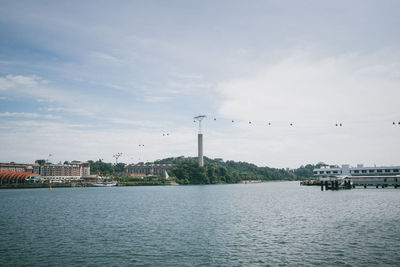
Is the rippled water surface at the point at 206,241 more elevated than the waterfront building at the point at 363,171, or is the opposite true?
the waterfront building at the point at 363,171

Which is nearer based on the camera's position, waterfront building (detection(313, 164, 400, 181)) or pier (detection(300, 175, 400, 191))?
pier (detection(300, 175, 400, 191))

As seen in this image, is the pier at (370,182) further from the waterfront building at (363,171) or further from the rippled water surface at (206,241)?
the rippled water surface at (206,241)

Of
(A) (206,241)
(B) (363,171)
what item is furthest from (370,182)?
(A) (206,241)

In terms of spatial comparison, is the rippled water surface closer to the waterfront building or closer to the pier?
the pier

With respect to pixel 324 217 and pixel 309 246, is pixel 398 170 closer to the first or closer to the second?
pixel 324 217

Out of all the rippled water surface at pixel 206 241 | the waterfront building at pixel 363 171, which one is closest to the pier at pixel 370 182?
the waterfront building at pixel 363 171

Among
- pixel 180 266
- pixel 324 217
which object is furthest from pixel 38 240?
pixel 324 217

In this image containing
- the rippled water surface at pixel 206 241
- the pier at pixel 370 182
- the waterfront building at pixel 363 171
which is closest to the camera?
the rippled water surface at pixel 206 241

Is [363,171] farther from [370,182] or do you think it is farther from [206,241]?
[206,241]

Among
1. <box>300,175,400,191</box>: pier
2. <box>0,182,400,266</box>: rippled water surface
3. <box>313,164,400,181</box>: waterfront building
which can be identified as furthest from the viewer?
<box>313,164,400,181</box>: waterfront building

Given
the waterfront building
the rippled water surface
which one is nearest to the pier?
the waterfront building

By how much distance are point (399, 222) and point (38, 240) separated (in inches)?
1971

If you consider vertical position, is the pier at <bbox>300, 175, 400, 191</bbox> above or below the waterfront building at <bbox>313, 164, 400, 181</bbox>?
below

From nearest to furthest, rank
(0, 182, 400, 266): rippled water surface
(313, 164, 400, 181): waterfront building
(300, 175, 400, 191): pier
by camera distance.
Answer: (0, 182, 400, 266): rippled water surface
(300, 175, 400, 191): pier
(313, 164, 400, 181): waterfront building
